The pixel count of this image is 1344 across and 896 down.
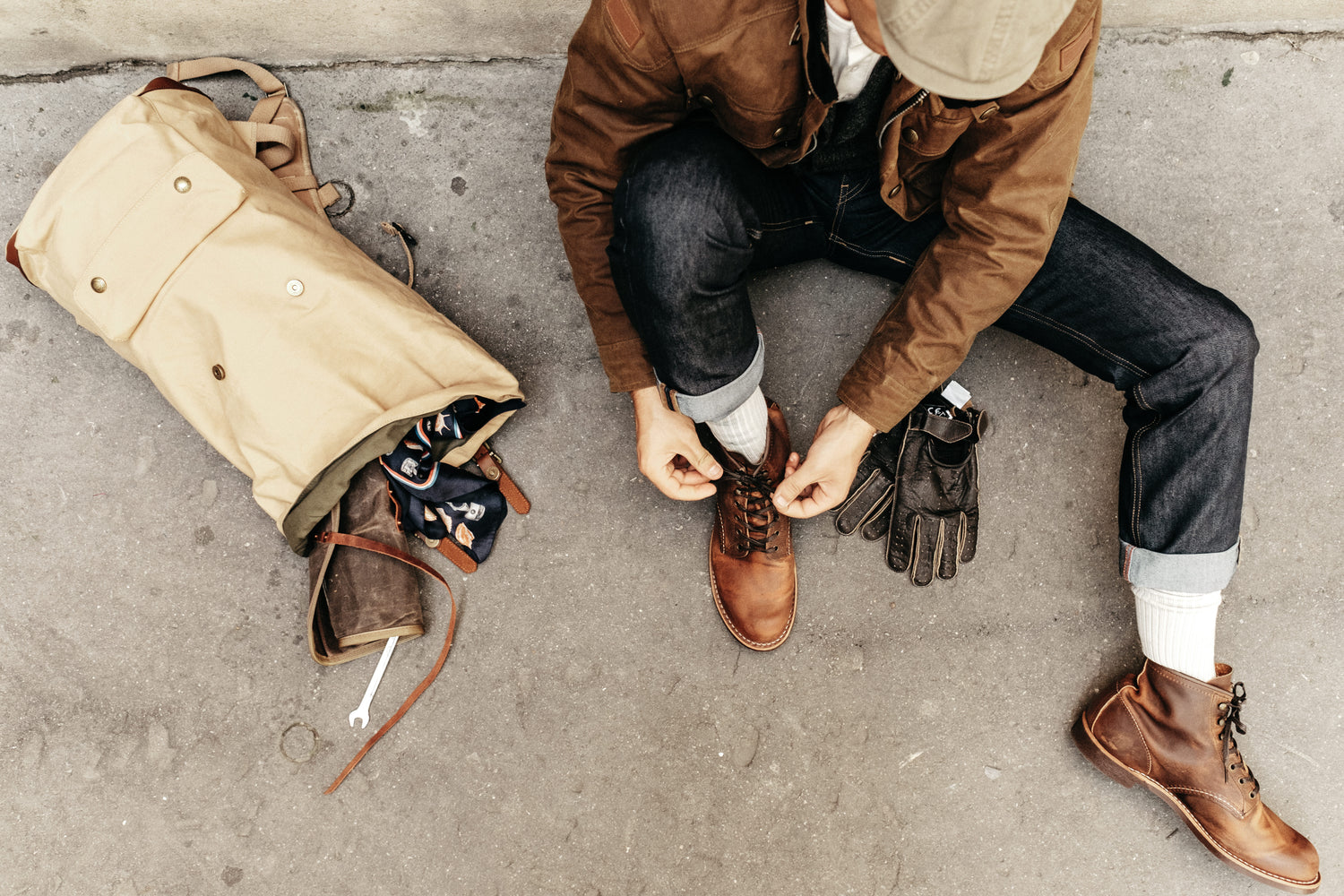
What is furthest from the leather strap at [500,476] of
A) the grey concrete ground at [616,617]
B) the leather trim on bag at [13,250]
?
the leather trim on bag at [13,250]

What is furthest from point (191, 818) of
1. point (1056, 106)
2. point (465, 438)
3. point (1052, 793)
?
point (1056, 106)

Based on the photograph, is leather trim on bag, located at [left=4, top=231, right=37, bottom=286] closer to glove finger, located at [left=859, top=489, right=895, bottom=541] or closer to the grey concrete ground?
the grey concrete ground

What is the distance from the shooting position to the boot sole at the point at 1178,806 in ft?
5.35

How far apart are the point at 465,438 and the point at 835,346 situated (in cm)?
92

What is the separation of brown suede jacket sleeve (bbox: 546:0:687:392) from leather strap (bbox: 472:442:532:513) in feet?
1.47

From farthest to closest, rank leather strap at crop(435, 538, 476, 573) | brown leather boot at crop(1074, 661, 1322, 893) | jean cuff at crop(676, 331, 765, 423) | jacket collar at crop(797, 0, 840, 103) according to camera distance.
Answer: leather strap at crop(435, 538, 476, 573), brown leather boot at crop(1074, 661, 1322, 893), jean cuff at crop(676, 331, 765, 423), jacket collar at crop(797, 0, 840, 103)

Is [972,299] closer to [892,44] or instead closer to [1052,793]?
[892,44]

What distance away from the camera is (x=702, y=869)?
176cm

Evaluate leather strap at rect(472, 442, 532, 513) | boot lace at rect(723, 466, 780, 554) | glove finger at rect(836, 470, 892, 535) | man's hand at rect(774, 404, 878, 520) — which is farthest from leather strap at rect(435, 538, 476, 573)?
glove finger at rect(836, 470, 892, 535)

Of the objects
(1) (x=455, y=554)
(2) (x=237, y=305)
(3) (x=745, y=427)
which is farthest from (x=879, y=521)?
(2) (x=237, y=305)

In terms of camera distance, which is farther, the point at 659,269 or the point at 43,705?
the point at 43,705

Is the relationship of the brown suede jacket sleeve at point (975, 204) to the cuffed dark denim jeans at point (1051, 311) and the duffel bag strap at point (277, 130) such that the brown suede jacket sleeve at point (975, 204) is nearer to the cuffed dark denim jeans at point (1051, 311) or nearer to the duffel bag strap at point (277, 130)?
the cuffed dark denim jeans at point (1051, 311)

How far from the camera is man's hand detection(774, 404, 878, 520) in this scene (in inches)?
56.6

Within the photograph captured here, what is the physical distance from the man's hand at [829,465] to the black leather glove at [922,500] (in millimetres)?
272
